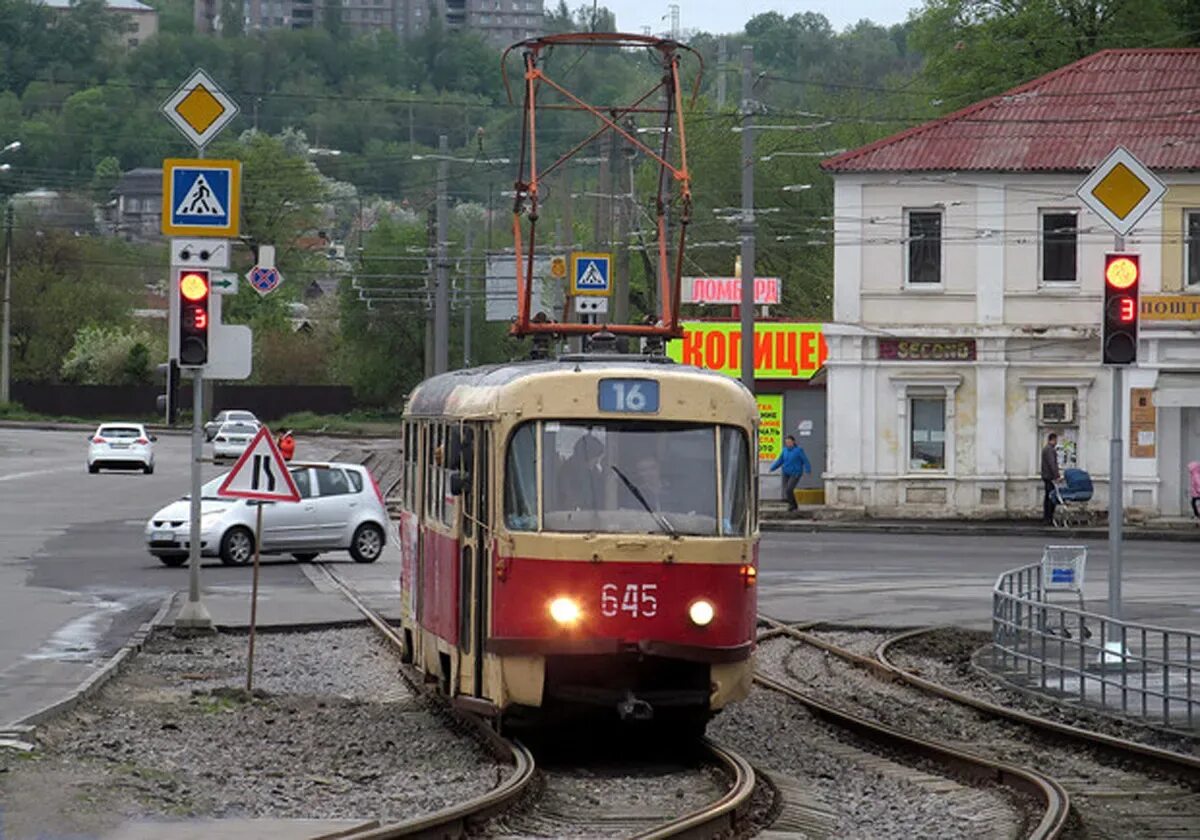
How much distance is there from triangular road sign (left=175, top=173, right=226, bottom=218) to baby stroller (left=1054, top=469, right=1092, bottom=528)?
90.4 feet

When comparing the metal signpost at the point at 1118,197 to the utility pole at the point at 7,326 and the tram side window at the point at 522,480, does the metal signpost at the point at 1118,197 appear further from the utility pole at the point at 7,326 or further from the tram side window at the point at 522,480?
the utility pole at the point at 7,326

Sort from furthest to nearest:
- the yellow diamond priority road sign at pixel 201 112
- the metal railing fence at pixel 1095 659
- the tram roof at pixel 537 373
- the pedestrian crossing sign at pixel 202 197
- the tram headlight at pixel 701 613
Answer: the yellow diamond priority road sign at pixel 201 112, the pedestrian crossing sign at pixel 202 197, the metal railing fence at pixel 1095 659, the tram roof at pixel 537 373, the tram headlight at pixel 701 613

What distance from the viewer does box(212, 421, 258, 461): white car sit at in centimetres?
7481

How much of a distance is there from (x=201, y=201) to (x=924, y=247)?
96.8ft

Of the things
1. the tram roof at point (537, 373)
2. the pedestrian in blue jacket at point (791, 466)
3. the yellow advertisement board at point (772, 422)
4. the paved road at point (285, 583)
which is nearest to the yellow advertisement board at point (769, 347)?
the yellow advertisement board at point (772, 422)

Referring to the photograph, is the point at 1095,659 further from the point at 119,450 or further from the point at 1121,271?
the point at 119,450

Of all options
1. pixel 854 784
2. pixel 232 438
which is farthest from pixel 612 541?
pixel 232 438

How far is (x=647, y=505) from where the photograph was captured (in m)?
15.4

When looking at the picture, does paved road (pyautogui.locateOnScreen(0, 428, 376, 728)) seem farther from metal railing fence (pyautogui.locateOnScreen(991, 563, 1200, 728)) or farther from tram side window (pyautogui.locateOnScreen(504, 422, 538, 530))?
metal railing fence (pyautogui.locateOnScreen(991, 563, 1200, 728))

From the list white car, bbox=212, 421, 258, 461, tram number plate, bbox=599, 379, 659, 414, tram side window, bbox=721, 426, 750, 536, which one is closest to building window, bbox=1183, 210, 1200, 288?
white car, bbox=212, 421, 258, 461

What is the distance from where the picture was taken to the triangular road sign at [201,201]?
22859 mm

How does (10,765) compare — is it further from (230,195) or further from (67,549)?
(67,549)

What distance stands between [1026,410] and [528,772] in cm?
3662

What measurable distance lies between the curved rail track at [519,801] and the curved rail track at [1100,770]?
1.72 meters
